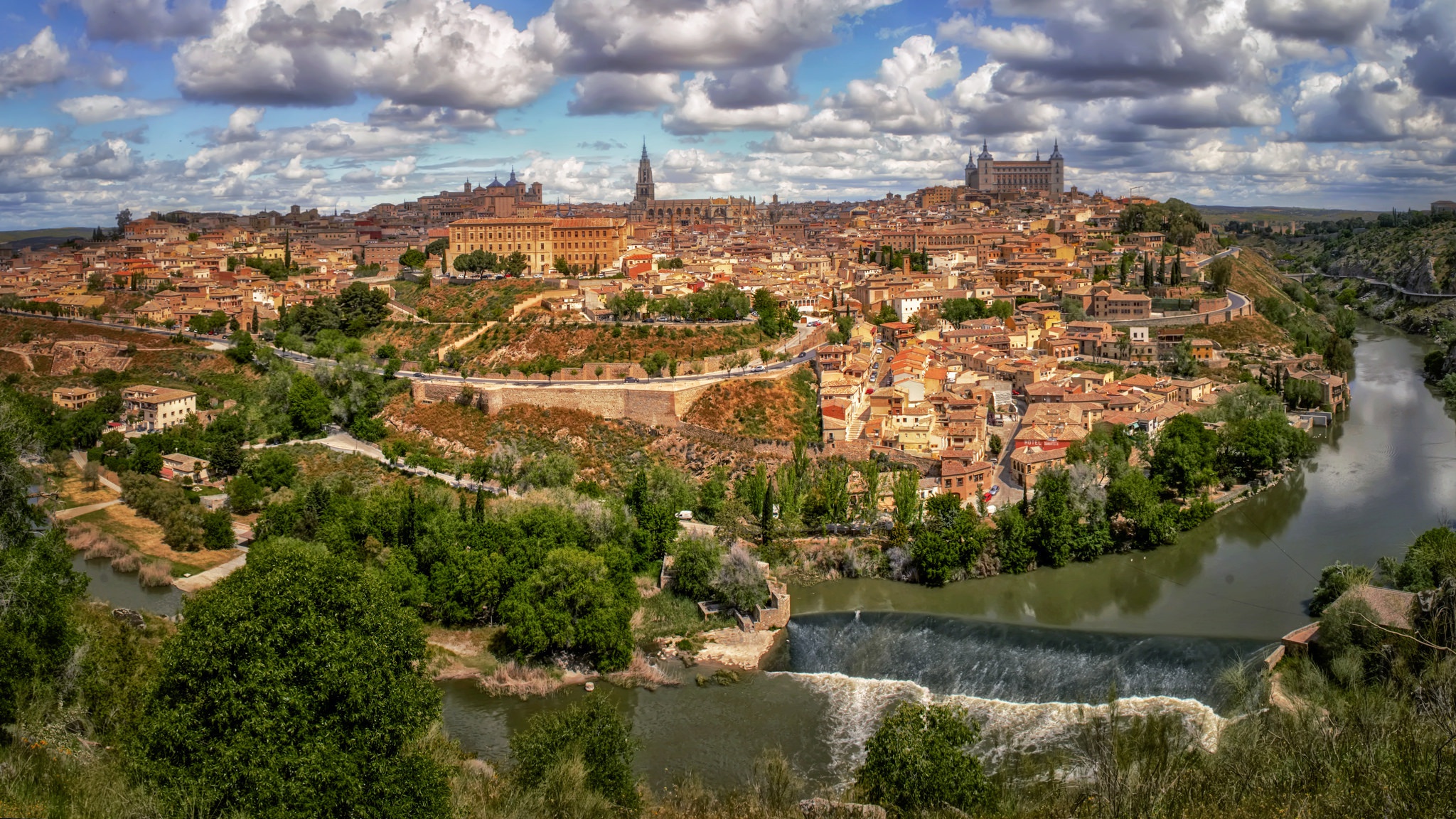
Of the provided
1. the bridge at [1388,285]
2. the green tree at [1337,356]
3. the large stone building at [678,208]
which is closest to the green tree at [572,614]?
the green tree at [1337,356]

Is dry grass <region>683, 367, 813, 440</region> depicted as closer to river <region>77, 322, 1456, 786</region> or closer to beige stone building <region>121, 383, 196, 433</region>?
river <region>77, 322, 1456, 786</region>

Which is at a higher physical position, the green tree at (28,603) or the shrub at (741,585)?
the green tree at (28,603)

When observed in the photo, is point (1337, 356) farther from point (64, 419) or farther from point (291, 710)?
point (64, 419)

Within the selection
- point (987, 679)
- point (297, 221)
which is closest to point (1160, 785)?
point (987, 679)

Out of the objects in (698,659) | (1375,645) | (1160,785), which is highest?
(1160,785)

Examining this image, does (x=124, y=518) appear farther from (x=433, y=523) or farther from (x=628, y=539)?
(x=628, y=539)

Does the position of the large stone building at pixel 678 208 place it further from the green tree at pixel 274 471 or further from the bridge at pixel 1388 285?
the green tree at pixel 274 471

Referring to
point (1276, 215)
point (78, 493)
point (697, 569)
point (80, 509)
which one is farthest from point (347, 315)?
point (1276, 215)
